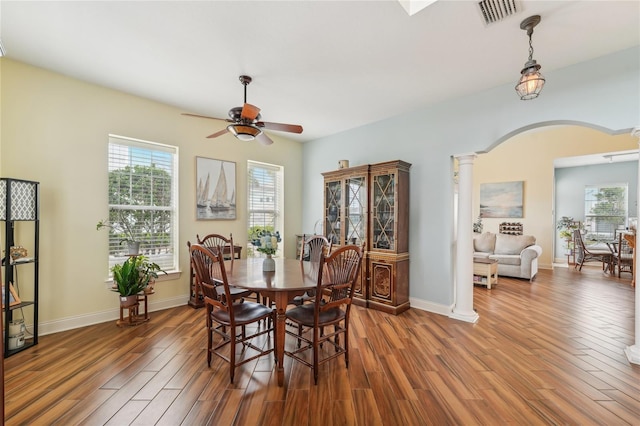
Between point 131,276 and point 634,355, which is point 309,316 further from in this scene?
point 634,355

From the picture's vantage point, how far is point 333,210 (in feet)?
15.3

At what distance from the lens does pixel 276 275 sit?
2562mm

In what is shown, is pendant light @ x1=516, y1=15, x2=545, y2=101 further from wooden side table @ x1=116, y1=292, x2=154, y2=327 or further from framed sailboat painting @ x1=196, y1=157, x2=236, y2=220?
wooden side table @ x1=116, y1=292, x2=154, y2=327

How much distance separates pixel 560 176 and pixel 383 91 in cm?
777

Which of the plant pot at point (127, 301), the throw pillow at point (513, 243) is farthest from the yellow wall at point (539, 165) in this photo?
the plant pot at point (127, 301)

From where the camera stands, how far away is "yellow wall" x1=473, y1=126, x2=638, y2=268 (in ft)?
21.5

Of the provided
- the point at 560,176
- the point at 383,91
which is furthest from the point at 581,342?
the point at 560,176

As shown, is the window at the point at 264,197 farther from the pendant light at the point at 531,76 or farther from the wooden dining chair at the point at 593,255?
the wooden dining chair at the point at 593,255

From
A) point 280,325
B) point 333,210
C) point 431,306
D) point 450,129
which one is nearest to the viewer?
point 280,325

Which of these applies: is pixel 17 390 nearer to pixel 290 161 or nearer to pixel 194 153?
pixel 194 153

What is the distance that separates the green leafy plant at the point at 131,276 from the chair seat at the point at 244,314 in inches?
57.9

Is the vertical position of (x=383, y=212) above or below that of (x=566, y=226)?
above

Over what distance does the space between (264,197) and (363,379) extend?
3628 mm

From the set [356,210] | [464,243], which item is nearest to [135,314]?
[356,210]
